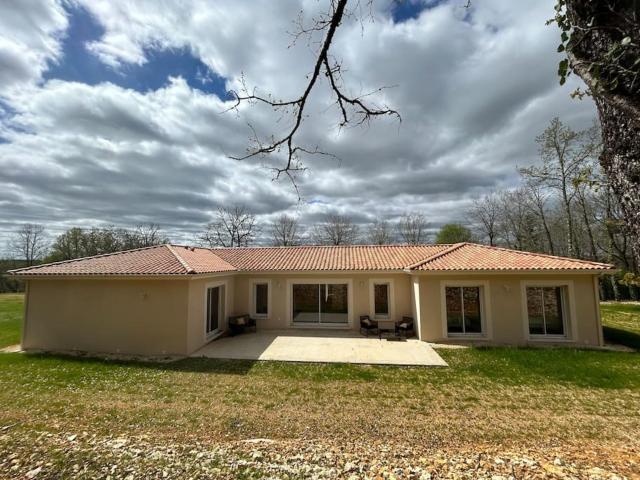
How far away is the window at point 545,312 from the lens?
1307 cm

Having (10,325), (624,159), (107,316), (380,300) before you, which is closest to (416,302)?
(380,300)

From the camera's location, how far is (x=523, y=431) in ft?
19.8

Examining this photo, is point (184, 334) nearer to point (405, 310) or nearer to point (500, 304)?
point (405, 310)

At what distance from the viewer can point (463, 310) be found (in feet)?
44.1

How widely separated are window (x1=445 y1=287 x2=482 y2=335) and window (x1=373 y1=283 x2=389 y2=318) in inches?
127

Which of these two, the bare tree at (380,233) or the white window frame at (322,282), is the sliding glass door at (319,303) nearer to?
the white window frame at (322,282)

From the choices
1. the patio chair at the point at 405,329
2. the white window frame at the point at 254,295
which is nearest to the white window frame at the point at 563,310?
the patio chair at the point at 405,329

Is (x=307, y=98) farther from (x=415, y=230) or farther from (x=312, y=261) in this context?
(x=415, y=230)

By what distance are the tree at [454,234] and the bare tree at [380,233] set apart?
25.8ft

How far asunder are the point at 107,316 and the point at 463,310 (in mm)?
14958

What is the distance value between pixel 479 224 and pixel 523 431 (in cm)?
3878

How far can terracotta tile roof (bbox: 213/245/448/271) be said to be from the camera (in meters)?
16.2

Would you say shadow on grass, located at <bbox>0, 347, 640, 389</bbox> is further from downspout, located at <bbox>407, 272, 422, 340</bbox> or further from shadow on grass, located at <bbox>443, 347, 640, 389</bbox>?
downspout, located at <bbox>407, 272, 422, 340</bbox>

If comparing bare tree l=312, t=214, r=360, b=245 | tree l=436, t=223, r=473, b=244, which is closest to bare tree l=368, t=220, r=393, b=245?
bare tree l=312, t=214, r=360, b=245
